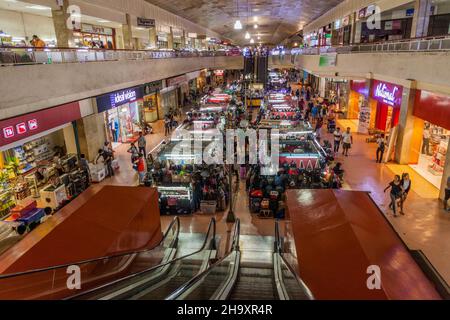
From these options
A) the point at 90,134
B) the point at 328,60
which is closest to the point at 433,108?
the point at 328,60

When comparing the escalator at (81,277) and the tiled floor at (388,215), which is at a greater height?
the escalator at (81,277)

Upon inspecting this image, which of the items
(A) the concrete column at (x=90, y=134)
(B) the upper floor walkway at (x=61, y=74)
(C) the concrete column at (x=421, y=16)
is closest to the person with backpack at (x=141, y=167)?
(A) the concrete column at (x=90, y=134)

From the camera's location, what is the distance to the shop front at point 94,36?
17625 millimetres

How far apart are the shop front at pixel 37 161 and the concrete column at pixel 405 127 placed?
43.8 ft

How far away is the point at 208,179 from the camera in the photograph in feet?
38.4

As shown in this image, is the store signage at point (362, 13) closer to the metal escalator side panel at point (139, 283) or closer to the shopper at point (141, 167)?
the shopper at point (141, 167)

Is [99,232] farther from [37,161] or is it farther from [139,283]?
[37,161]

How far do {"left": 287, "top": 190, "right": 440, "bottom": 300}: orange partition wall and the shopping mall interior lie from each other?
0.03 m

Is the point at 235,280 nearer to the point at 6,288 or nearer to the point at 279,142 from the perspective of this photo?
the point at 6,288

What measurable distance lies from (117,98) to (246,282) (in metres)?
11.3

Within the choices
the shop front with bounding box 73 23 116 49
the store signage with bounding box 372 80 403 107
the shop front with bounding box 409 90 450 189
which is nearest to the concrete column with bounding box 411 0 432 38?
the store signage with bounding box 372 80 403 107

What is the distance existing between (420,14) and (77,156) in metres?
16.3

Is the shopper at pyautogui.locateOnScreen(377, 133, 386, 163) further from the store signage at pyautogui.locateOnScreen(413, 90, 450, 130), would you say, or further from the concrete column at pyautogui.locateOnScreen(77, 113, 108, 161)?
the concrete column at pyautogui.locateOnScreen(77, 113, 108, 161)
